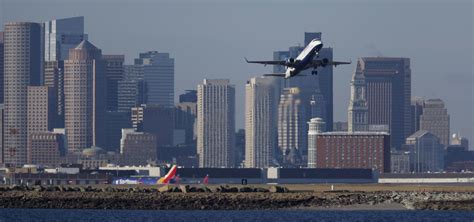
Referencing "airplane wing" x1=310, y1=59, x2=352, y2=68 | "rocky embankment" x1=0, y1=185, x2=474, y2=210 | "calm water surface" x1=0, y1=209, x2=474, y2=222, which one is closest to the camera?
"calm water surface" x1=0, y1=209, x2=474, y2=222

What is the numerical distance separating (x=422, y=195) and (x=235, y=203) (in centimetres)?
1941

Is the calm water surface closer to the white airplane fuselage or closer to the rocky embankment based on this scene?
the rocky embankment

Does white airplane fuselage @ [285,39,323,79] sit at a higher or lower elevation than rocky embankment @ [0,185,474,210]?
higher

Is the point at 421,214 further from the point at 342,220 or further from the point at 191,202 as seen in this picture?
the point at 191,202

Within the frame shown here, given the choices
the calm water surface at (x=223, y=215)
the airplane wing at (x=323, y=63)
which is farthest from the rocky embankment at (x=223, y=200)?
the airplane wing at (x=323, y=63)

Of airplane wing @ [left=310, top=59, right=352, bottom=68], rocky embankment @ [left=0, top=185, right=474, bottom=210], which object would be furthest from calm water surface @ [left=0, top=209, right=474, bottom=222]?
airplane wing @ [left=310, top=59, right=352, bottom=68]

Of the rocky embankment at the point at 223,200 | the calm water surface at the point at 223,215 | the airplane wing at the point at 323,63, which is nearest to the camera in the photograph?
the calm water surface at the point at 223,215

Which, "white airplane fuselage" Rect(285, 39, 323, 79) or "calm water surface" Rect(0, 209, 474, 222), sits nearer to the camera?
"calm water surface" Rect(0, 209, 474, 222)

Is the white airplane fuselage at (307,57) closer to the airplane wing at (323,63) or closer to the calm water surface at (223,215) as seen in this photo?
the airplane wing at (323,63)

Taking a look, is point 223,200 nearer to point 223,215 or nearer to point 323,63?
point 223,215

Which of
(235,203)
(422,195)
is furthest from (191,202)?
(422,195)

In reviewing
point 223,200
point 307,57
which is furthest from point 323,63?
point 223,200

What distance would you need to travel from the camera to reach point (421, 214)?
5374 inches

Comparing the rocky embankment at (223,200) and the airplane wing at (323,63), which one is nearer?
the rocky embankment at (223,200)
